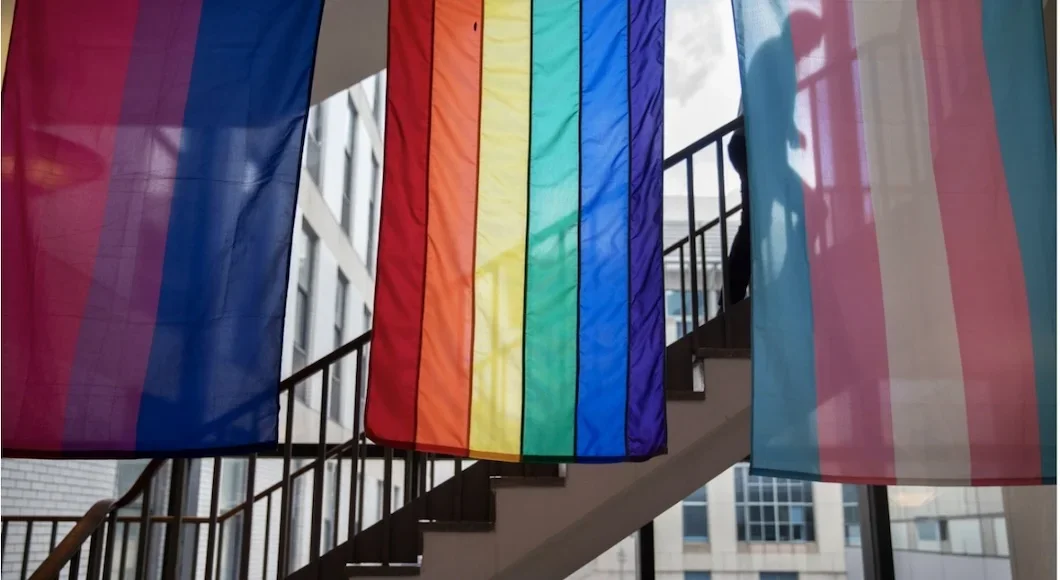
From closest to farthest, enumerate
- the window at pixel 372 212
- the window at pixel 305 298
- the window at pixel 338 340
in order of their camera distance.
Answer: the window at pixel 305 298 → the window at pixel 338 340 → the window at pixel 372 212

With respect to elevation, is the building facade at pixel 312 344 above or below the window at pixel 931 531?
above

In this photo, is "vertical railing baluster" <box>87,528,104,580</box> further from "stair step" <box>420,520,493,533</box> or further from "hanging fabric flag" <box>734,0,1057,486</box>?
"hanging fabric flag" <box>734,0,1057,486</box>

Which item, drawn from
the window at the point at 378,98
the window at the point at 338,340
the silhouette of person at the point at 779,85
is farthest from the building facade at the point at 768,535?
the window at the point at 378,98

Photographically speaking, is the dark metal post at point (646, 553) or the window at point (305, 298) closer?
the dark metal post at point (646, 553)

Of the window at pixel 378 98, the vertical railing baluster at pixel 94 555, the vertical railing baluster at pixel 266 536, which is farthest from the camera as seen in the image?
the window at pixel 378 98

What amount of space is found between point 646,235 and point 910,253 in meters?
0.80

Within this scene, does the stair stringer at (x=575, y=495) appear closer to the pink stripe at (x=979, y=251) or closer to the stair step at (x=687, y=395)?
the stair step at (x=687, y=395)

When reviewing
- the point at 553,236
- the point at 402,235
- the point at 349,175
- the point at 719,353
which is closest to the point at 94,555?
the point at 402,235

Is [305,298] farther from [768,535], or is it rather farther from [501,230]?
[501,230]

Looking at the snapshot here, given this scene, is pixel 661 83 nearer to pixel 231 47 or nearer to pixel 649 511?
pixel 231 47

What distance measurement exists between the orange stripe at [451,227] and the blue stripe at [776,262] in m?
0.89

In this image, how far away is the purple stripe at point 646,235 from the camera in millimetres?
2730

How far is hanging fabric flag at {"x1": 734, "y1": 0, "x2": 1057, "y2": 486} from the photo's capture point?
2482 mm

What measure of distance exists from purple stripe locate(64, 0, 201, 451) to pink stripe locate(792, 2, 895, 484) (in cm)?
201
